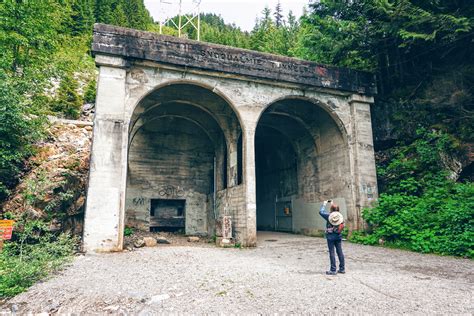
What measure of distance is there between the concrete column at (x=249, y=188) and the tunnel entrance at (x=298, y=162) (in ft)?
9.42

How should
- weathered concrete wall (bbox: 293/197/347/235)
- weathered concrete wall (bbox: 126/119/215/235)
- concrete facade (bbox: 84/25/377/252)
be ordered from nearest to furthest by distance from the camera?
concrete facade (bbox: 84/25/377/252)
weathered concrete wall (bbox: 293/197/347/235)
weathered concrete wall (bbox: 126/119/215/235)

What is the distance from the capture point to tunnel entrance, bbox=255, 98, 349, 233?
1327cm

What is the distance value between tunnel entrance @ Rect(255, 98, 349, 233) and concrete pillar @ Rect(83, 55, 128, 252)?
643 cm

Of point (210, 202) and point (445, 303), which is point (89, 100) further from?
point (445, 303)

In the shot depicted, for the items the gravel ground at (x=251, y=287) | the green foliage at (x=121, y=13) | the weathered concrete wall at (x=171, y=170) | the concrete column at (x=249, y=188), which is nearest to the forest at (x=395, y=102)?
the gravel ground at (x=251, y=287)

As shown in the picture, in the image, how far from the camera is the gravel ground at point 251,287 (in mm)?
4316

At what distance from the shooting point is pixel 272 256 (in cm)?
873

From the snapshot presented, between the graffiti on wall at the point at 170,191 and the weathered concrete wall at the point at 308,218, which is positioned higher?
the graffiti on wall at the point at 170,191

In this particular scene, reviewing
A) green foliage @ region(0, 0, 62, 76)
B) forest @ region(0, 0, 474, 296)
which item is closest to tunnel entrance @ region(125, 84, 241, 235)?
forest @ region(0, 0, 474, 296)

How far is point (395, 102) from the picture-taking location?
43.7ft

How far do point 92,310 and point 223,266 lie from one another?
128 inches

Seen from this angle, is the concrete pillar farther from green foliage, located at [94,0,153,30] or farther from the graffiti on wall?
green foliage, located at [94,0,153,30]

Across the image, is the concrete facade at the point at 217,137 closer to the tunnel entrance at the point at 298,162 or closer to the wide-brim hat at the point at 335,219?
the tunnel entrance at the point at 298,162

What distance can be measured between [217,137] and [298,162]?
429 cm
